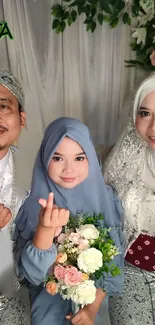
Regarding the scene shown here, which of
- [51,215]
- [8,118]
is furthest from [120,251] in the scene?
[8,118]

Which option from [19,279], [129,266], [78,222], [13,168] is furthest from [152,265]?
[13,168]

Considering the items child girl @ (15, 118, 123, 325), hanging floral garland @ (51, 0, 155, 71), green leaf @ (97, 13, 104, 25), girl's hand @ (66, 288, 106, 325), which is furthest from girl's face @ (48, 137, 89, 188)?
green leaf @ (97, 13, 104, 25)

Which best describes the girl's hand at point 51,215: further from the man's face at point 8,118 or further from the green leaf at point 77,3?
the green leaf at point 77,3

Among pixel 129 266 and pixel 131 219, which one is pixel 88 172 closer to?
pixel 131 219

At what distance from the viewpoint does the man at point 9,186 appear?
5.10ft

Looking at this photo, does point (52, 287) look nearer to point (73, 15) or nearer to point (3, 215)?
point (3, 215)

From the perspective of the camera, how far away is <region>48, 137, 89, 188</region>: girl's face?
148cm

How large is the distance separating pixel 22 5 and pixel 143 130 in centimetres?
91

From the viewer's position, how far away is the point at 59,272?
1404 millimetres

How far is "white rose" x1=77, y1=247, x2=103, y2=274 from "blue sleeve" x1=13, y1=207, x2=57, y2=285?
0.30 feet

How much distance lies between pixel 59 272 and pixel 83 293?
11 centimetres

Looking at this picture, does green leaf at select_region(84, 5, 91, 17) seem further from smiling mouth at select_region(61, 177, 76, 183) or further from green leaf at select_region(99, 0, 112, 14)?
smiling mouth at select_region(61, 177, 76, 183)

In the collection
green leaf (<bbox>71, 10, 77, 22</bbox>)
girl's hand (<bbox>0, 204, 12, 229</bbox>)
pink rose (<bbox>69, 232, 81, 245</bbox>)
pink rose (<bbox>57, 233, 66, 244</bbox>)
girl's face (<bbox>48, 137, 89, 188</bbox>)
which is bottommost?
pink rose (<bbox>57, 233, 66, 244</bbox>)

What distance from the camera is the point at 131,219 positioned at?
177cm
